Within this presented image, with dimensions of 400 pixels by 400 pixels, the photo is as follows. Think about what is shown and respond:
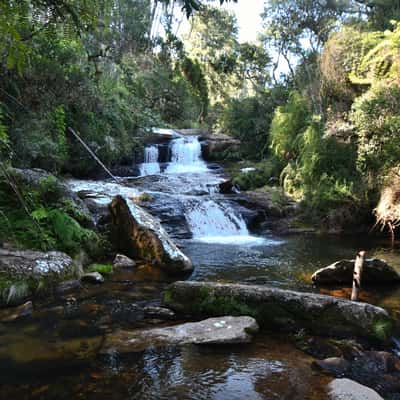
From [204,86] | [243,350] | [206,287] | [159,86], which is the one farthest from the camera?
[204,86]

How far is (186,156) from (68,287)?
1674 cm

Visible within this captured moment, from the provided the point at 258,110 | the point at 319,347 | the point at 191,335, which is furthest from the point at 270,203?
→ the point at 258,110

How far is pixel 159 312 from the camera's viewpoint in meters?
5.81

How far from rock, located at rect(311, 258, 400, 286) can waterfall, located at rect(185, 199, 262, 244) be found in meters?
4.50

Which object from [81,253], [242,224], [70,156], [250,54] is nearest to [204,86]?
[250,54]

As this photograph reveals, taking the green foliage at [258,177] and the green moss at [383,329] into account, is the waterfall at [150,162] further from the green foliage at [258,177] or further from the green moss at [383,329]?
the green moss at [383,329]

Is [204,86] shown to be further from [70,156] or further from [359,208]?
[359,208]

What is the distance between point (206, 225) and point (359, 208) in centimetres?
472

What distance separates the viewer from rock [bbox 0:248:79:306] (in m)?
5.91

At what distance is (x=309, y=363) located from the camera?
14.5 ft

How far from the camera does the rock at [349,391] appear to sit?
365 centimetres

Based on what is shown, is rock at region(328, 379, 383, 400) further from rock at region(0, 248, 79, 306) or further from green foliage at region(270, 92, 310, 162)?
green foliage at region(270, 92, 310, 162)

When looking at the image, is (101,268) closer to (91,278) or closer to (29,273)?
(91,278)

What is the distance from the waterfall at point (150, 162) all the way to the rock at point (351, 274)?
13293 mm
